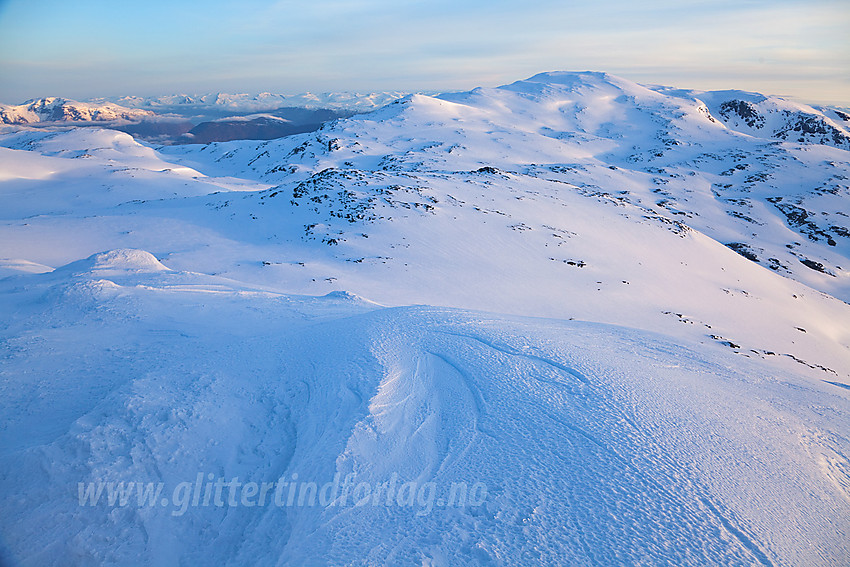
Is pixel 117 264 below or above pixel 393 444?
above

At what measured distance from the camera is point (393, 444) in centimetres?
550

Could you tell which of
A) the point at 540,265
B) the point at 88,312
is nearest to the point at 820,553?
the point at 88,312

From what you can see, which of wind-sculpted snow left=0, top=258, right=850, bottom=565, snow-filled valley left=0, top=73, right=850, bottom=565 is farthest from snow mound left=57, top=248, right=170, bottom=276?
wind-sculpted snow left=0, top=258, right=850, bottom=565

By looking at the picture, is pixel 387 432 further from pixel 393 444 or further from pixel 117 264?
pixel 117 264

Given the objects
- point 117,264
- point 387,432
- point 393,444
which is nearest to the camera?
point 393,444

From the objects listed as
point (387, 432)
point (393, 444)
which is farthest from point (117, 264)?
point (393, 444)

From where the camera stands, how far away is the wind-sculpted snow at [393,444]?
4.23 m

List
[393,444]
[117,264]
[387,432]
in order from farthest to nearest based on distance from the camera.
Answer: [117,264] < [387,432] < [393,444]

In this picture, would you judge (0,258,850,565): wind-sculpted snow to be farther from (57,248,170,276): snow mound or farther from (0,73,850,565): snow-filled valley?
(57,248,170,276): snow mound

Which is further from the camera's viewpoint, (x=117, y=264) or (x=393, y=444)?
(x=117, y=264)

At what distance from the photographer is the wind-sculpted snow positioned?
423 cm

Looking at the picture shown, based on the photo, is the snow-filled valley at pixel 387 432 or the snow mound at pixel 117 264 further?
the snow mound at pixel 117 264

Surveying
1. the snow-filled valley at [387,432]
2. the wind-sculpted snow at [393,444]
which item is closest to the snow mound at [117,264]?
the snow-filled valley at [387,432]

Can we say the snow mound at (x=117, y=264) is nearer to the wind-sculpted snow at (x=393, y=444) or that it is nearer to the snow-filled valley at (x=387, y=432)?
the snow-filled valley at (x=387, y=432)
